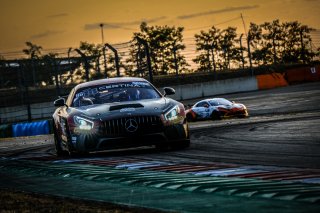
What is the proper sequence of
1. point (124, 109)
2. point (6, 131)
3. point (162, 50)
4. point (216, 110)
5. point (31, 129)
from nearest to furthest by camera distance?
1. point (124, 109)
2. point (31, 129)
3. point (6, 131)
4. point (216, 110)
5. point (162, 50)

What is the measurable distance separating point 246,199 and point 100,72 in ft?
89.4

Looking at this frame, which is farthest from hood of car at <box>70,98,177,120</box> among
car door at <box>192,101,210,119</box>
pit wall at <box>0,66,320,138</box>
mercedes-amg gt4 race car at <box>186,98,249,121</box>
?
pit wall at <box>0,66,320,138</box>

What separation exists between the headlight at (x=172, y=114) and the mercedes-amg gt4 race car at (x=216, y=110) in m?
16.7

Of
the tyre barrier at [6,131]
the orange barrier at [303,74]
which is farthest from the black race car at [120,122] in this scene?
the orange barrier at [303,74]

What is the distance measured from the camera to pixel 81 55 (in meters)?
29.1

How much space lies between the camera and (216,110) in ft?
95.4

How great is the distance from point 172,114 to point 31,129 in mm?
14794

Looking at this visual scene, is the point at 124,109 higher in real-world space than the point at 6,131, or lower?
higher

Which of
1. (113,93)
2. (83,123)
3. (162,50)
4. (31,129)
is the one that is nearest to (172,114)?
(113,93)

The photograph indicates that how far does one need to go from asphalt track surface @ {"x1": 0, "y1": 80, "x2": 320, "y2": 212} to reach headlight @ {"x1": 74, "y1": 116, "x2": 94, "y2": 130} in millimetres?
473

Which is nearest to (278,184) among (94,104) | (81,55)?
(94,104)

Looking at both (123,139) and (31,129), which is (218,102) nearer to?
(31,129)

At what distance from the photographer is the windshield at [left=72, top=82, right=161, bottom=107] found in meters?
12.2

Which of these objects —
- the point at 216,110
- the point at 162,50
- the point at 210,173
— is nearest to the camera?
the point at 210,173
